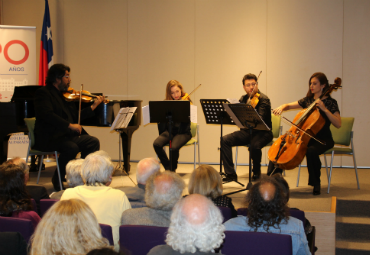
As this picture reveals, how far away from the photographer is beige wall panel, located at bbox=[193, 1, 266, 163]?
5523 millimetres

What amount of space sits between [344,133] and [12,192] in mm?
3553

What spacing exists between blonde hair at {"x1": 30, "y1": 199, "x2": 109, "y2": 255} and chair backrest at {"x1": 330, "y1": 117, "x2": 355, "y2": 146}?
3601 mm

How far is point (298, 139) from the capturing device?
137 inches

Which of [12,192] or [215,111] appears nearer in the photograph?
[12,192]

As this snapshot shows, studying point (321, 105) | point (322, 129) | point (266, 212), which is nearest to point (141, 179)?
point (266, 212)

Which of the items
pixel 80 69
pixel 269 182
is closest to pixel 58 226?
pixel 269 182

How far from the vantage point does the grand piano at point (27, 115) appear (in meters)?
3.87

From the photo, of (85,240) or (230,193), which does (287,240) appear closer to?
(85,240)

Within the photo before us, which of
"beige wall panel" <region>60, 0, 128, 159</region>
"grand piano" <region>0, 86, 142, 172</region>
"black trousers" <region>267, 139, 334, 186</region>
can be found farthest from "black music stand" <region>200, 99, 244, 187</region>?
"beige wall panel" <region>60, 0, 128, 159</region>

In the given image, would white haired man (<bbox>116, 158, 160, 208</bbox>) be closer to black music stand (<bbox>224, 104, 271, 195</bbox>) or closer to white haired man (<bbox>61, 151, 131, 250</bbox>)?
white haired man (<bbox>61, 151, 131, 250</bbox>)

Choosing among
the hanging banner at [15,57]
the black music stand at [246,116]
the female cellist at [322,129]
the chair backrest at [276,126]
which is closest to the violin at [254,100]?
the female cellist at [322,129]

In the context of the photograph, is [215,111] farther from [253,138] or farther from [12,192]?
[12,192]

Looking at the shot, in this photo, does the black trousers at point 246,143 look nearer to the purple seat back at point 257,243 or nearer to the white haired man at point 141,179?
the white haired man at point 141,179

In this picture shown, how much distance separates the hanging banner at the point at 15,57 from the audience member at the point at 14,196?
4196 millimetres
